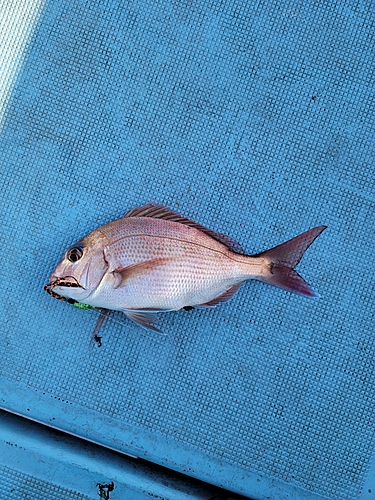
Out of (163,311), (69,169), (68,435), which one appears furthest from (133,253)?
(68,435)

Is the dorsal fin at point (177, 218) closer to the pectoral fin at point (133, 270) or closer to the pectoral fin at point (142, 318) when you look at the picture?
the pectoral fin at point (133, 270)

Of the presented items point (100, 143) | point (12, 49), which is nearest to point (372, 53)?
point (100, 143)

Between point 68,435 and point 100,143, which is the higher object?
point 100,143

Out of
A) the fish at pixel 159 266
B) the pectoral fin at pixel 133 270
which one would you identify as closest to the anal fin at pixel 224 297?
the fish at pixel 159 266

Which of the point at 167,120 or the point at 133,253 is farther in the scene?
the point at 167,120

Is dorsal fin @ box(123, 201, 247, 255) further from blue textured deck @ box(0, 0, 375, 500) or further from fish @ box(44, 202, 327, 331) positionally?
blue textured deck @ box(0, 0, 375, 500)

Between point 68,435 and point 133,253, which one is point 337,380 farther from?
point 68,435

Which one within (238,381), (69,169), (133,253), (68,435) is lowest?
(68,435)
